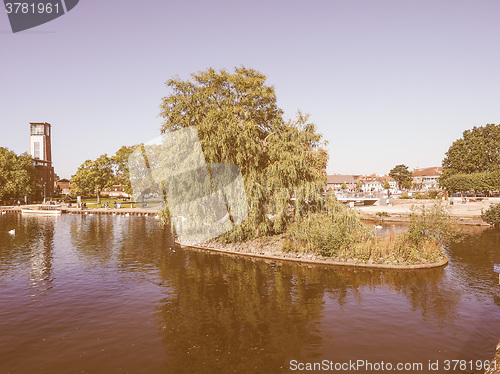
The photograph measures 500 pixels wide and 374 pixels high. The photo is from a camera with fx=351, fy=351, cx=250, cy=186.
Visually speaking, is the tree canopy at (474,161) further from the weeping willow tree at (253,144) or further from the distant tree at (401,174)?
the distant tree at (401,174)

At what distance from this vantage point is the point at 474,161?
89.9 meters

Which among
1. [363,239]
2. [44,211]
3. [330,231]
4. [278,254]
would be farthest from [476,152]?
[44,211]

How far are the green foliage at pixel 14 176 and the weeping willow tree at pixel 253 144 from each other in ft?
271

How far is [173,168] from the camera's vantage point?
114 feet

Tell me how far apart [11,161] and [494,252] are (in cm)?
11470

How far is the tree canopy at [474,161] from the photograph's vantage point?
269 ft

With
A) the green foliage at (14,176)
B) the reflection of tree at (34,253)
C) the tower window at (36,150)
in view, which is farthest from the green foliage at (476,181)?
the tower window at (36,150)

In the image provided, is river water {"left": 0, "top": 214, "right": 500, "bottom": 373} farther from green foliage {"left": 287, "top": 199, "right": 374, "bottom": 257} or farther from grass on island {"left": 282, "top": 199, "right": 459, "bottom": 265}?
green foliage {"left": 287, "top": 199, "right": 374, "bottom": 257}

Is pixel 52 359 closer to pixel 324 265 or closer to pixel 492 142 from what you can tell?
pixel 324 265

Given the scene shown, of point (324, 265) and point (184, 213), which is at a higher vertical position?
point (184, 213)

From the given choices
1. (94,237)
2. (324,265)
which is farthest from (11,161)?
(324,265)

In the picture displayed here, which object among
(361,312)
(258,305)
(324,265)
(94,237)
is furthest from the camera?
(94,237)

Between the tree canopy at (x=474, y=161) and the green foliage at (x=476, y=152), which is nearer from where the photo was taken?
the tree canopy at (x=474, y=161)

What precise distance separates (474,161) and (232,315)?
92631mm
